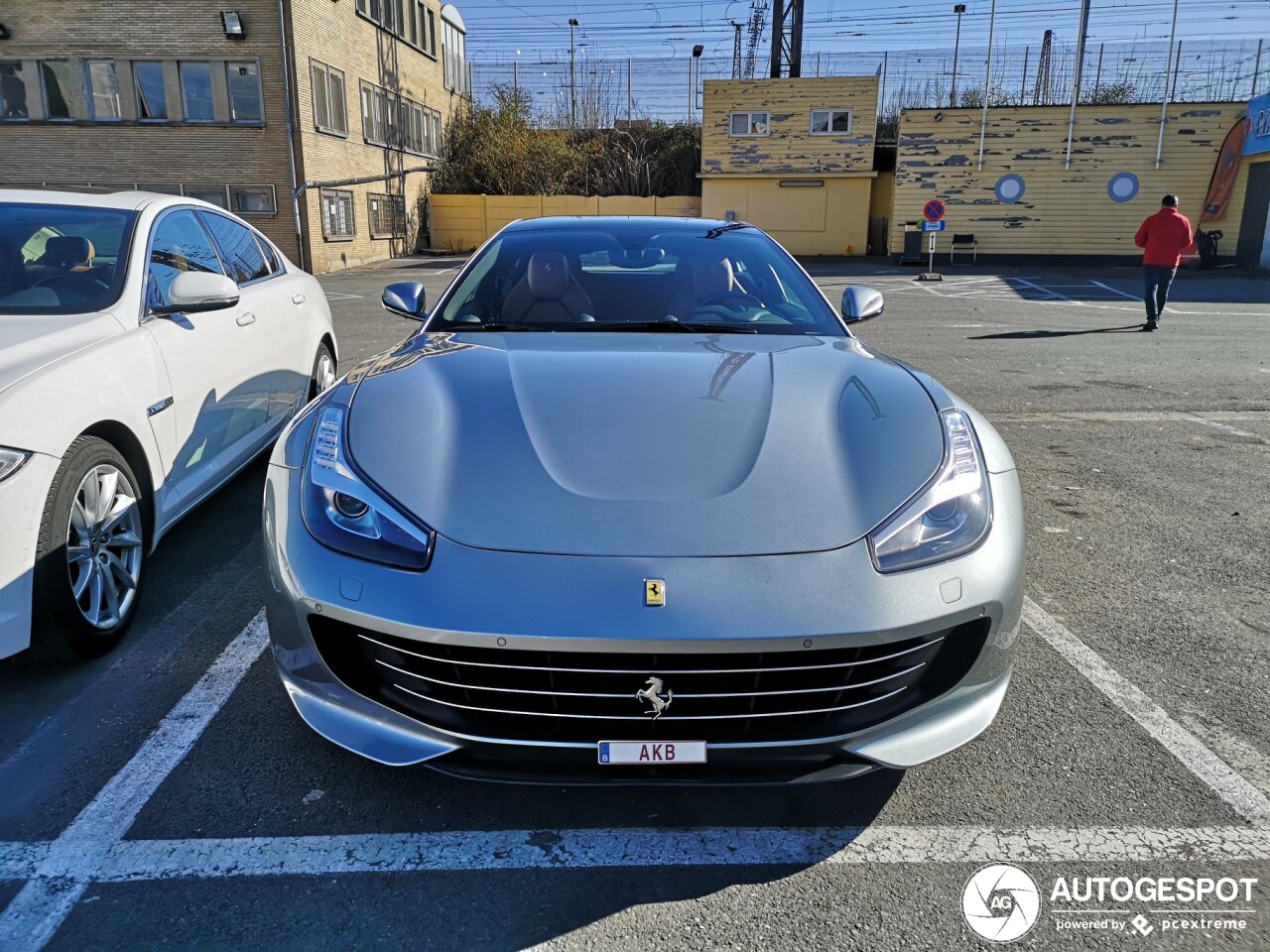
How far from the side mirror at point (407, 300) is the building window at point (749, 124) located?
28.5 metres

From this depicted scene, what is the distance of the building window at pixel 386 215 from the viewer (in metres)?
28.3

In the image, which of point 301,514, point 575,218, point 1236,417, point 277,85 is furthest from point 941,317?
point 277,85

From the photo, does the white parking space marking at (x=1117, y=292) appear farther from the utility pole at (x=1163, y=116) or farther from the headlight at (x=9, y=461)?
the headlight at (x=9, y=461)

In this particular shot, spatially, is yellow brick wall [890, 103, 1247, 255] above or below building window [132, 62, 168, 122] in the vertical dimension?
below

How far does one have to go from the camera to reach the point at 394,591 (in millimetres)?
1973

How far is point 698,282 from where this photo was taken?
362 centimetres

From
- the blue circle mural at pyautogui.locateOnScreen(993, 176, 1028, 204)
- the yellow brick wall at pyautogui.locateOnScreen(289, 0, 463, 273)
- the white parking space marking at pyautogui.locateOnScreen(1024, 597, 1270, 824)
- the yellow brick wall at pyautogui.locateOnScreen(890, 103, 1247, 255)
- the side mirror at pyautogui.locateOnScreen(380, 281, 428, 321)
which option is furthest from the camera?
the blue circle mural at pyautogui.locateOnScreen(993, 176, 1028, 204)

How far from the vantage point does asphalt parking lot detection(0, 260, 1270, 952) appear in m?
1.92

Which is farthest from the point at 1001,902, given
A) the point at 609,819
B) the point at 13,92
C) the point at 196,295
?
the point at 13,92

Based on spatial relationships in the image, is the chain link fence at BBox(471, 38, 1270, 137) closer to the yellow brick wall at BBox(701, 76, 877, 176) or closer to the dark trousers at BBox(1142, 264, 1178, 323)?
the yellow brick wall at BBox(701, 76, 877, 176)

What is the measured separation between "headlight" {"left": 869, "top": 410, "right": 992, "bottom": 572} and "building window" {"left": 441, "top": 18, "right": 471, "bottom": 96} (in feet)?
123

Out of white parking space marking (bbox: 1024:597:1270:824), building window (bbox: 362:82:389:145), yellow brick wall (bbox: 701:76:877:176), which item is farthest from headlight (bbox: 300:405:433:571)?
yellow brick wall (bbox: 701:76:877:176)

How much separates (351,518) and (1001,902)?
1714 millimetres

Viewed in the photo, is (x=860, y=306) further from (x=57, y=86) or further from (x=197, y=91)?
(x=57, y=86)
